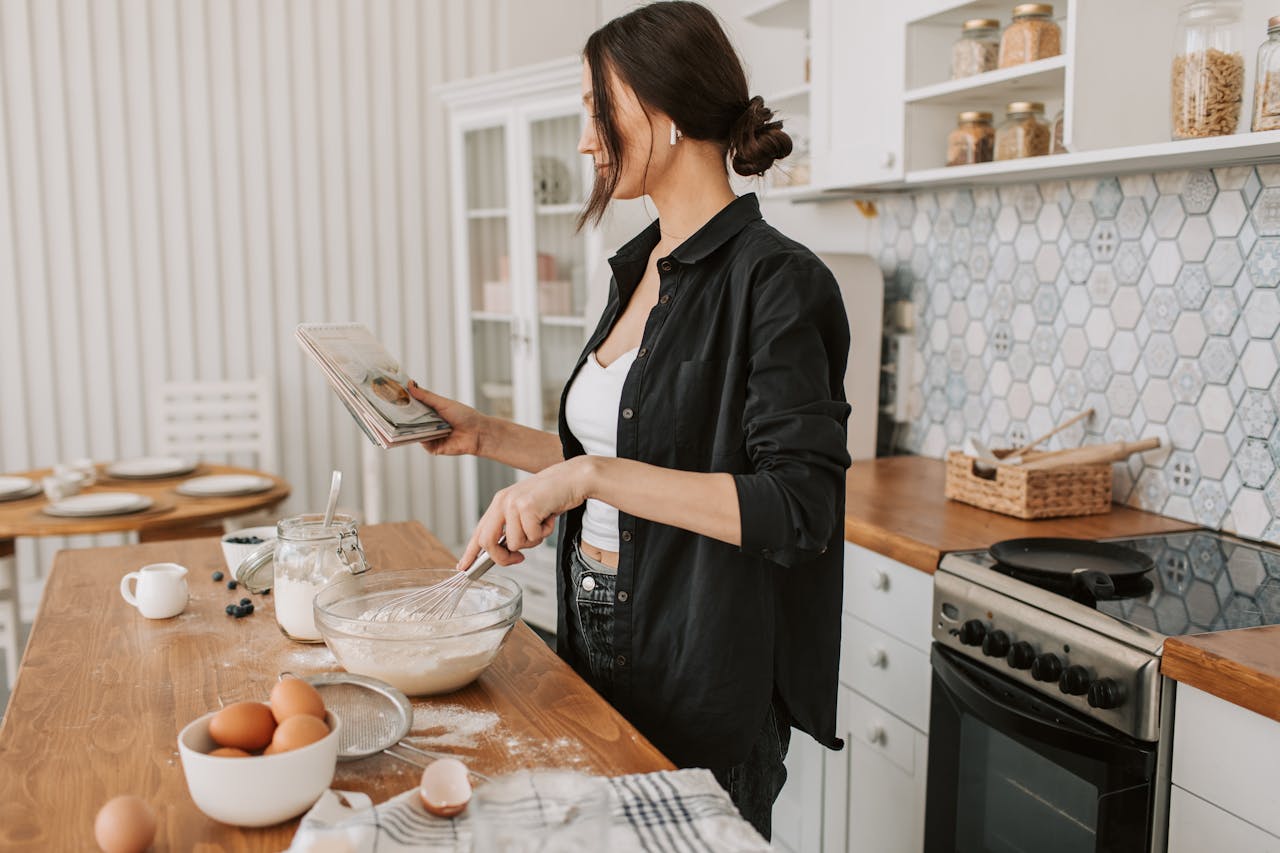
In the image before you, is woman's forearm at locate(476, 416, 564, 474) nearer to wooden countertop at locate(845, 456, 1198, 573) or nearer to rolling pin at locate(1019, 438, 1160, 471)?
wooden countertop at locate(845, 456, 1198, 573)

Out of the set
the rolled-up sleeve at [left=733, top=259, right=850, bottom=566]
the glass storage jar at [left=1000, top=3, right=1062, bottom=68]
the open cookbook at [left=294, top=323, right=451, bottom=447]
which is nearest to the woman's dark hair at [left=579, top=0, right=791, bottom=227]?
the rolled-up sleeve at [left=733, top=259, right=850, bottom=566]

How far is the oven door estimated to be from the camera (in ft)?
5.11

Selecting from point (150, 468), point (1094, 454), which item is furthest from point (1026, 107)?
point (150, 468)

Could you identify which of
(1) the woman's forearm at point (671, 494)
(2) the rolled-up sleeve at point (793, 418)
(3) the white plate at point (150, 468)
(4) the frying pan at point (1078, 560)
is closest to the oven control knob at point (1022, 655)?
(4) the frying pan at point (1078, 560)

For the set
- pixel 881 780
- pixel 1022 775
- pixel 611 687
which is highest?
pixel 611 687

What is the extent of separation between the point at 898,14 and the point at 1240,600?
144cm

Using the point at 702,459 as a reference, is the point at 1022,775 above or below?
below

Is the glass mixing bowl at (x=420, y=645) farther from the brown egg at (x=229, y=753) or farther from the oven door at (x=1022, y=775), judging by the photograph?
the oven door at (x=1022, y=775)

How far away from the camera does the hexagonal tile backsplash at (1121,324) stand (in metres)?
2.06

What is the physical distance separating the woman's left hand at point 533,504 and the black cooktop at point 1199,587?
90 centimetres

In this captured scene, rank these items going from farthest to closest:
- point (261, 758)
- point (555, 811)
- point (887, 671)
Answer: point (887, 671), point (261, 758), point (555, 811)

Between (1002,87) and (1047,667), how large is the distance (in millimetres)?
1231

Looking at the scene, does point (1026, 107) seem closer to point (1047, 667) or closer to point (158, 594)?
point (1047, 667)

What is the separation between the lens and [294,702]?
1.02 m
